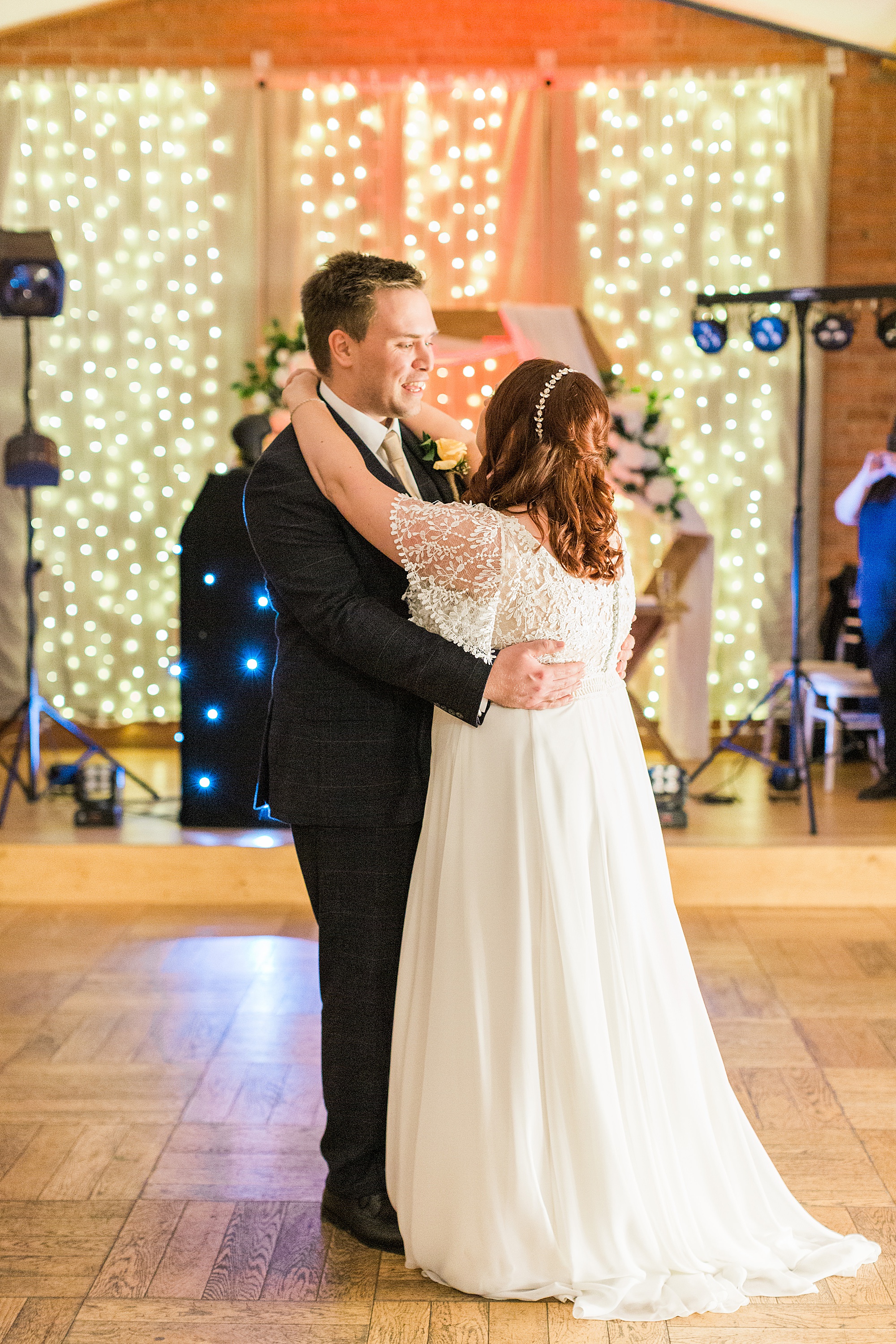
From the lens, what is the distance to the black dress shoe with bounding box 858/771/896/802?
5.16 m

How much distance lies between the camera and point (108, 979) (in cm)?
355

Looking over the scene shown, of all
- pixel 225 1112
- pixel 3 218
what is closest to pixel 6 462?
pixel 3 218

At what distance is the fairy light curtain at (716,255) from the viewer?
6.30 metres

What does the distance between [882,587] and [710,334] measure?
1.28 m

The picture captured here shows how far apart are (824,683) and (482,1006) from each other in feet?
12.7

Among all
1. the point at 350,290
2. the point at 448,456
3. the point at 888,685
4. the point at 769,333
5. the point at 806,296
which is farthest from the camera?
the point at 888,685

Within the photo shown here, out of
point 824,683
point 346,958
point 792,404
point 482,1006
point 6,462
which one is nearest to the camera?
point 482,1006

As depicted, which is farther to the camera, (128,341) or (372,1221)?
(128,341)

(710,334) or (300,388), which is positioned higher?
(710,334)

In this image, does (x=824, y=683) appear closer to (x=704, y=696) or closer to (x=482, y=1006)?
(x=704, y=696)

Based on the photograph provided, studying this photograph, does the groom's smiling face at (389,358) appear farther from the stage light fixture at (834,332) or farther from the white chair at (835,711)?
→ the white chair at (835,711)

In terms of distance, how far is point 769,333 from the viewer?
15.7 ft

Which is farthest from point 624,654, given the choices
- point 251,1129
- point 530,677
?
point 251,1129

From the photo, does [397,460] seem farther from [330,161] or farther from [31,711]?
[330,161]
